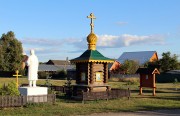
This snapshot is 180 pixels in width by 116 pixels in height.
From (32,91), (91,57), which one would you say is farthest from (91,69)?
(32,91)

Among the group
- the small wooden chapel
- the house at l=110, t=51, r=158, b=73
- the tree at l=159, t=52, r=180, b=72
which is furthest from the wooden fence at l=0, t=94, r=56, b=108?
the house at l=110, t=51, r=158, b=73

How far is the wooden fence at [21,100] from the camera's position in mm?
20188

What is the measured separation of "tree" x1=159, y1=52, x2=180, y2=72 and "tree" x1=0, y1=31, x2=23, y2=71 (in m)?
33.5

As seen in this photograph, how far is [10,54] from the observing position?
78.2m

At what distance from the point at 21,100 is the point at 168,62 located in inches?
2237

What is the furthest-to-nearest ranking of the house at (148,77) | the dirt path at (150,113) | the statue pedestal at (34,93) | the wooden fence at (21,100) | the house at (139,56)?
the house at (139,56)
the house at (148,77)
the statue pedestal at (34,93)
the wooden fence at (21,100)
the dirt path at (150,113)

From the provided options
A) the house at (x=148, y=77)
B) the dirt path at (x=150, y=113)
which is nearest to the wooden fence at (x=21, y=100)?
the dirt path at (x=150, y=113)

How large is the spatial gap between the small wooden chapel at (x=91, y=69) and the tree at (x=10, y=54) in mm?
51216

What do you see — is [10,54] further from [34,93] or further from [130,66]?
[34,93]

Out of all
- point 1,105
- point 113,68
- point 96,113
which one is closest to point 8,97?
point 1,105

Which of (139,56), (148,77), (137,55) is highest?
(137,55)

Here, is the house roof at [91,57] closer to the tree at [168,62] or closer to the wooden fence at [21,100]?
the wooden fence at [21,100]

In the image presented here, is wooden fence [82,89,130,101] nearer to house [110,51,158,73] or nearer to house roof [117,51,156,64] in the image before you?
house [110,51,158,73]

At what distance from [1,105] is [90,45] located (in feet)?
37.4
